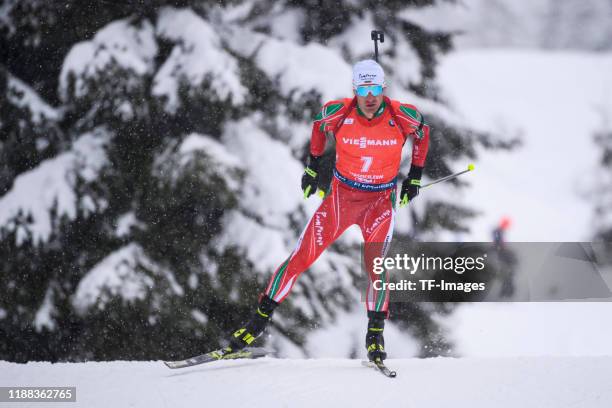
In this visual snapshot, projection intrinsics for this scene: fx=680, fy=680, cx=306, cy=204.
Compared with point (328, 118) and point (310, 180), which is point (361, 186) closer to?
point (310, 180)

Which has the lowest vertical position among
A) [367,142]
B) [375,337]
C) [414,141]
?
[375,337]

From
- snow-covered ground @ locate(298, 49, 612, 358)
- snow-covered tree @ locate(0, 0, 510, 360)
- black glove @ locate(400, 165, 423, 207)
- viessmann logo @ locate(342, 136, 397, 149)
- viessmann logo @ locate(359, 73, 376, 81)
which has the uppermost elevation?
viessmann logo @ locate(359, 73, 376, 81)

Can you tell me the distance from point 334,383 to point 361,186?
4.81 feet

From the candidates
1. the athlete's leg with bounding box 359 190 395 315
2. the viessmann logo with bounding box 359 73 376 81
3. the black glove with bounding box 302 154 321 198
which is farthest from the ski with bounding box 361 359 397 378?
the viessmann logo with bounding box 359 73 376 81

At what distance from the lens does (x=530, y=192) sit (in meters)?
33.6

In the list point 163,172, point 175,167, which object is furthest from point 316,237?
point 163,172

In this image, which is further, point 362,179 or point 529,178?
point 529,178

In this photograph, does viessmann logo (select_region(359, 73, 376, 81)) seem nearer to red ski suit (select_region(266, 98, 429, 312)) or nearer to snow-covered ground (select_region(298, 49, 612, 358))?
red ski suit (select_region(266, 98, 429, 312))

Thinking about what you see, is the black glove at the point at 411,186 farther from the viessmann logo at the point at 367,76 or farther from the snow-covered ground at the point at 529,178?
the snow-covered ground at the point at 529,178

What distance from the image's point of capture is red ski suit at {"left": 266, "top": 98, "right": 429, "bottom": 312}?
4.95 meters

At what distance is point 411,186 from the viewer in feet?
17.2

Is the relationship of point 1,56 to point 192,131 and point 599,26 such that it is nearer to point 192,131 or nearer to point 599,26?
point 192,131

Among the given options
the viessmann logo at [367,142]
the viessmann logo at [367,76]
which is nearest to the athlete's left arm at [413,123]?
the viessmann logo at [367,142]

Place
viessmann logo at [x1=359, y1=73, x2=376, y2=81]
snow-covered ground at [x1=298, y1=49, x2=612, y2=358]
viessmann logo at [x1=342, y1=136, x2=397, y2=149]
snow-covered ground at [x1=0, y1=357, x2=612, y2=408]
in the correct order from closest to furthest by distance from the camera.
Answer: snow-covered ground at [x1=0, y1=357, x2=612, y2=408]
viessmann logo at [x1=359, y1=73, x2=376, y2=81]
viessmann logo at [x1=342, y1=136, x2=397, y2=149]
snow-covered ground at [x1=298, y1=49, x2=612, y2=358]
